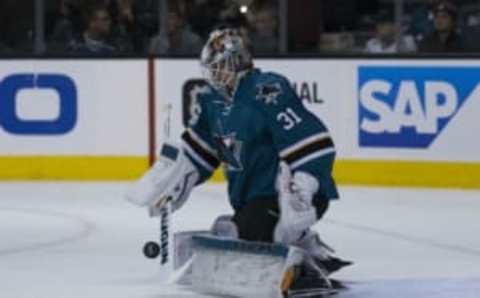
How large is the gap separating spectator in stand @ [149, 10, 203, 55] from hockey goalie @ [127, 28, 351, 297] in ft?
15.0

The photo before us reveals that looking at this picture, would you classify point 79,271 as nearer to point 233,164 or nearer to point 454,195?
point 233,164

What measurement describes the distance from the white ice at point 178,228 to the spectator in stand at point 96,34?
1.02m

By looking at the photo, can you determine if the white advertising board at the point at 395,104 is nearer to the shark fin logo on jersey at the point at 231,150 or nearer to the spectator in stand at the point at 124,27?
the spectator in stand at the point at 124,27

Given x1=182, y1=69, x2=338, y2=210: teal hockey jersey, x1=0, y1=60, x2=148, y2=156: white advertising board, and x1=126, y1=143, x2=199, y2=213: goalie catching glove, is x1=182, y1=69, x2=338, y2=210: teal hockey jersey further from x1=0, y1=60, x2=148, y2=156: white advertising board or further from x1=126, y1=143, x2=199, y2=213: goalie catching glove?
x1=0, y1=60, x2=148, y2=156: white advertising board

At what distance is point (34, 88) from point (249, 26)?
1515 mm

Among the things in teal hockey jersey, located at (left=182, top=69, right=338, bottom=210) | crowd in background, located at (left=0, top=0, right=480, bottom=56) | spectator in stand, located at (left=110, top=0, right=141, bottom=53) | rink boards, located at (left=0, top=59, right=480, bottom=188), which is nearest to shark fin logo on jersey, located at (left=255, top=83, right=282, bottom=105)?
teal hockey jersey, located at (left=182, top=69, right=338, bottom=210)

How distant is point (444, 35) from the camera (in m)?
9.96

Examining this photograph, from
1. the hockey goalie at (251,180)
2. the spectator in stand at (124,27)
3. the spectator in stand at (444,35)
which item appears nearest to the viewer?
the hockey goalie at (251,180)

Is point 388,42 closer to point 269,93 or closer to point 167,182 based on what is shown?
point 167,182

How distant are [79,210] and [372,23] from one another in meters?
2.61

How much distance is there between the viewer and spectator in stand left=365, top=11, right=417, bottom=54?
10.1 metres

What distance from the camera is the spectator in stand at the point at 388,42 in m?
10.1

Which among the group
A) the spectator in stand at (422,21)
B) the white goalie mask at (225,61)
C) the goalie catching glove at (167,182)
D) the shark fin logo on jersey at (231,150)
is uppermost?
the spectator in stand at (422,21)

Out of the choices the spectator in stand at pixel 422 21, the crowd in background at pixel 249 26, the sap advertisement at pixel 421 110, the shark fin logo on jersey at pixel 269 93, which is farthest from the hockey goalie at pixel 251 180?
the spectator in stand at pixel 422 21
